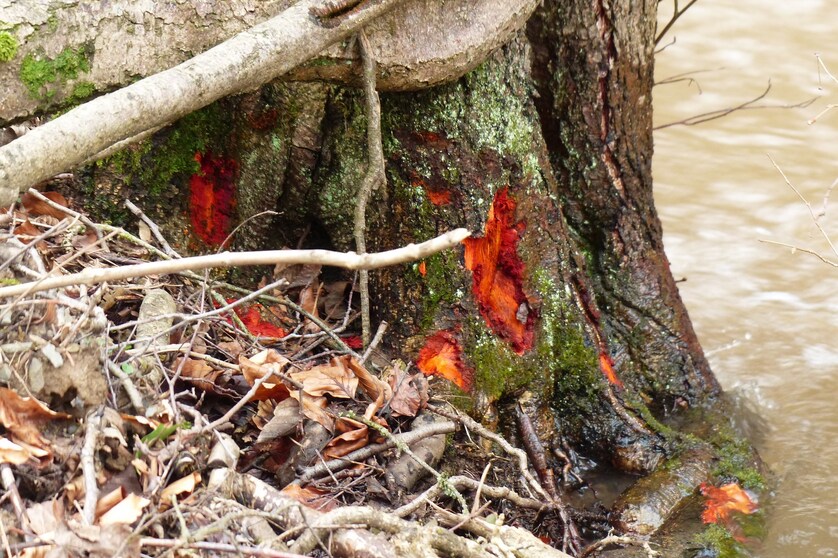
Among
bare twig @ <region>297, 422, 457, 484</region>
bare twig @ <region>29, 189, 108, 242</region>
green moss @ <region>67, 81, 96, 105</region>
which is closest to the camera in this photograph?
green moss @ <region>67, 81, 96, 105</region>

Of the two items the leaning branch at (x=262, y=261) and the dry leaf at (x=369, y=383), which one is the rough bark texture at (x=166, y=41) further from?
the dry leaf at (x=369, y=383)

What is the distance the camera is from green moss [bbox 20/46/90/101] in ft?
6.85

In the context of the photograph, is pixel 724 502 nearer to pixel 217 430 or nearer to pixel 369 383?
Result: pixel 369 383

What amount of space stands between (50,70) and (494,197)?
1.42 metres

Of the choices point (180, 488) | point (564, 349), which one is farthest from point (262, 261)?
point (564, 349)

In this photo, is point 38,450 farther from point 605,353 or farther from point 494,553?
point 605,353

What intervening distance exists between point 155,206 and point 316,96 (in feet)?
2.43

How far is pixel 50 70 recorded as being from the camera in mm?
2125

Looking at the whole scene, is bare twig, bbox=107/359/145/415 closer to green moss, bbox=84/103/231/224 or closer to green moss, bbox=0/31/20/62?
green moss, bbox=0/31/20/62

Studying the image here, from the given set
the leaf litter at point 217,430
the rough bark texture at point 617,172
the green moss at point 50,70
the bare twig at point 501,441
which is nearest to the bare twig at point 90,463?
the leaf litter at point 217,430

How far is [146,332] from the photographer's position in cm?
247

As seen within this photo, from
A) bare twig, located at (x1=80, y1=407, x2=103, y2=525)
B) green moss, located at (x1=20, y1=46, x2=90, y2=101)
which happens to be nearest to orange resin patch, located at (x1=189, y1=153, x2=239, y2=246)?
green moss, located at (x1=20, y1=46, x2=90, y2=101)

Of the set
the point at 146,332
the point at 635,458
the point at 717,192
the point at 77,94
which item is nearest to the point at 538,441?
the point at 635,458

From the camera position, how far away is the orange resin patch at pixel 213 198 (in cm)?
314
